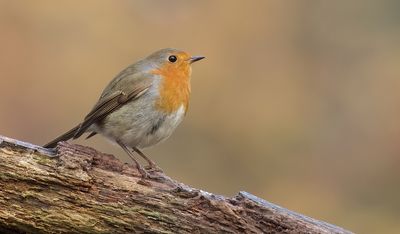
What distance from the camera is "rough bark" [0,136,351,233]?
4.29 meters

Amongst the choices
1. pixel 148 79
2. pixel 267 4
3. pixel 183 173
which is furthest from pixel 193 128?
pixel 148 79

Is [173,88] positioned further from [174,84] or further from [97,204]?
[97,204]

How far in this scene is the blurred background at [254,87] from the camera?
34.0 feet

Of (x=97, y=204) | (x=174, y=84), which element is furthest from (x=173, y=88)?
(x=97, y=204)

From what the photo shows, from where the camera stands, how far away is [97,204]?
14.3 ft

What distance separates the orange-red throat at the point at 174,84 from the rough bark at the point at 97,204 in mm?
1052

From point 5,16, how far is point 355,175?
5508 mm

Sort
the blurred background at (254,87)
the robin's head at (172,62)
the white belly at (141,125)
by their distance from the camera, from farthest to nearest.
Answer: the blurred background at (254,87), the robin's head at (172,62), the white belly at (141,125)

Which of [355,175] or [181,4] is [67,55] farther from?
[355,175]

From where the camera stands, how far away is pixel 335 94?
40.1ft

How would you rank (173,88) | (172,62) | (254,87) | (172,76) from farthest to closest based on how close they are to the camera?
(254,87) < (172,62) < (172,76) < (173,88)

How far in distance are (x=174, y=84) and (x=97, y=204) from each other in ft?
4.82

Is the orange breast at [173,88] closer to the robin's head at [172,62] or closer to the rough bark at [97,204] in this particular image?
the robin's head at [172,62]

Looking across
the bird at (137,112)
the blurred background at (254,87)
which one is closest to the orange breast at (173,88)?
the bird at (137,112)
